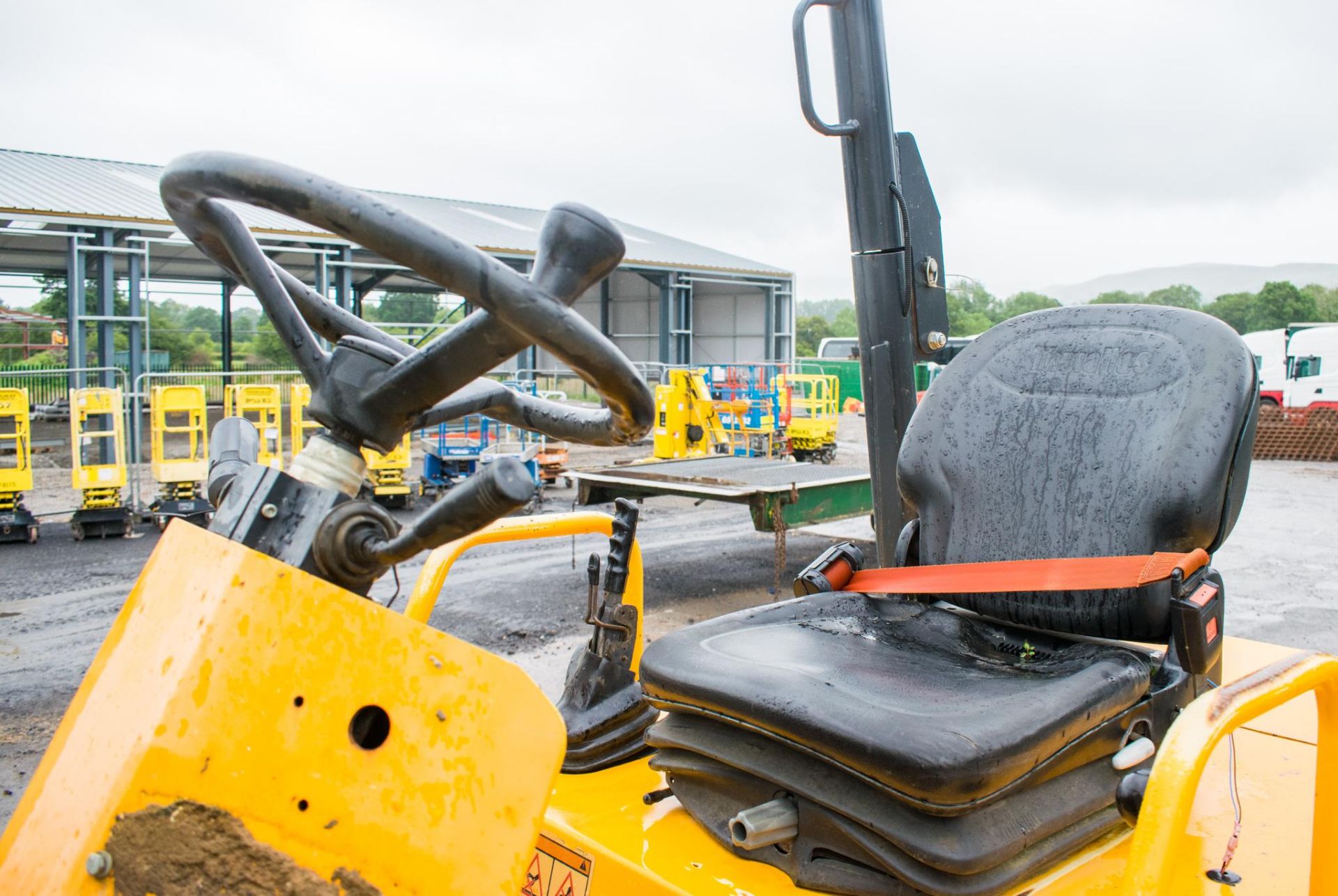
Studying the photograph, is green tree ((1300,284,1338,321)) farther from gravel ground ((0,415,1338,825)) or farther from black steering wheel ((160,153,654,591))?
black steering wheel ((160,153,654,591))

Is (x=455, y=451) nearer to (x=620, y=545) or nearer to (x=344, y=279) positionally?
(x=344, y=279)

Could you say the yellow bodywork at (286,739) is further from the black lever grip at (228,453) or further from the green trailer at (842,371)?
the green trailer at (842,371)

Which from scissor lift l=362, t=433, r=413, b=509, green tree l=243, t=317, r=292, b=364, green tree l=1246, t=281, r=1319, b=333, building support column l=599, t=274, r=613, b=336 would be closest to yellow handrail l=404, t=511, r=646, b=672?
scissor lift l=362, t=433, r=413, b=509

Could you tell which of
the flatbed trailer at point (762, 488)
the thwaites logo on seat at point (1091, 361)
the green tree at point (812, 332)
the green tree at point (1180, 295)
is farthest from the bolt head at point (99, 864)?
the green tree at point (812, 332)

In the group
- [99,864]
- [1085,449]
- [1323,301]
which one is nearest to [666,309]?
[1085,449]

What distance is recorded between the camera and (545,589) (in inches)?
271

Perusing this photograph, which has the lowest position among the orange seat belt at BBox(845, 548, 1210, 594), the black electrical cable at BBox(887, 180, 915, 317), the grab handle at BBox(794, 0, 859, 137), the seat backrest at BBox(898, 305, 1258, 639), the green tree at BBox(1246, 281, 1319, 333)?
the orange seat belt at BBox(845, 548, 1210, 594)

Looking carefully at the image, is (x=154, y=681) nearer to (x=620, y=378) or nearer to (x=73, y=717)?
(x=73, y=717)

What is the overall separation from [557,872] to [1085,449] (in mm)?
1303

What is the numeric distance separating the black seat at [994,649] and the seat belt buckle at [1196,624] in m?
0.02

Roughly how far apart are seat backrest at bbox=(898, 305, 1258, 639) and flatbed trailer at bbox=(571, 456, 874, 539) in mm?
4065

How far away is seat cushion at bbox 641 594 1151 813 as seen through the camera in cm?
139

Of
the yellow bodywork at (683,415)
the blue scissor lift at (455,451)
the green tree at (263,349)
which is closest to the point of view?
A: the blue scissor lift at (455,451)

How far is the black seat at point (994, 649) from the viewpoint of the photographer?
4.76ft
